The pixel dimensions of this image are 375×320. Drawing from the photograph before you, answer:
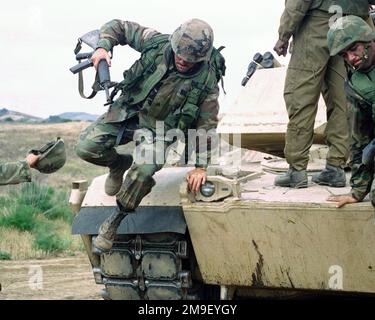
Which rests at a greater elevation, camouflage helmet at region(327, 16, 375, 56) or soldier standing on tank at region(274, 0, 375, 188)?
camouflage helmet at region(327, 16, 375, 56)

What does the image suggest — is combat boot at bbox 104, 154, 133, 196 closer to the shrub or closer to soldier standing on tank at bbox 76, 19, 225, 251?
soldier standing on tank at bbox 76, 19, 225, 251

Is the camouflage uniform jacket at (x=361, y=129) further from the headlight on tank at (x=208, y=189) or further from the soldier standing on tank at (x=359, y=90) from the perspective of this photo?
the headlight on tank at (x=208, y=189)

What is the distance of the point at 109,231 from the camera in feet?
19.5

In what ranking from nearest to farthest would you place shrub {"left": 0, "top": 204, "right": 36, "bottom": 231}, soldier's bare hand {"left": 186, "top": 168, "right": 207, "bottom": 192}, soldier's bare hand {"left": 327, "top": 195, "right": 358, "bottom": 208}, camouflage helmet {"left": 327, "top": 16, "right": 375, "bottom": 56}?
camouflage helmet {"left": 327, "top": 16, "right": 375, "bottom": 56} → soldier's bare hand {"left": 327, "top": 195, "right": 358, "bottom": 208} → soldier's bare hand {"left": 186, "top": 168, "right": 207, "bottom": 192} → shrub {"left": 0, "top": 204, "right": 36, "bottom": 231}

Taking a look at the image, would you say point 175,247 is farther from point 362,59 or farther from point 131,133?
point 362,59

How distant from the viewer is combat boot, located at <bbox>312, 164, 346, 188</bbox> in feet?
19.2

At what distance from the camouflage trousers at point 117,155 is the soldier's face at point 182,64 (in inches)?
20.9

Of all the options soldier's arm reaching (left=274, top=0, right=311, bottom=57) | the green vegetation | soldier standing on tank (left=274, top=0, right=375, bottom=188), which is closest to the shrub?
the green vegetation

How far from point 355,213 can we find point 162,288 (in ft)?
4.99

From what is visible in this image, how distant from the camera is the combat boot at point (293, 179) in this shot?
19.3 feet

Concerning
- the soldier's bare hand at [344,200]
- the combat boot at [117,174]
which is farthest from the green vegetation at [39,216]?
the soldier's bare hand at [344,200]

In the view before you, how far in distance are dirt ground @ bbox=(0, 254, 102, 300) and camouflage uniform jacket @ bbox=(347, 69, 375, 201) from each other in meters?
4.08

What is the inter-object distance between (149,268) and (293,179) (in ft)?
3.81

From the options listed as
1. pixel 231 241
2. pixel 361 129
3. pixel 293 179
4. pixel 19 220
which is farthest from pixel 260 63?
pixel 19 220
